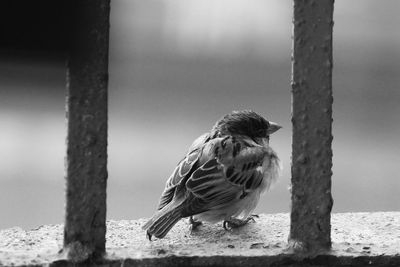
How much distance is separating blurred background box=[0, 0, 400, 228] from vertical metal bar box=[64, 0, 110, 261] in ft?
20.4

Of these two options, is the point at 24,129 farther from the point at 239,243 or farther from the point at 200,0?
the point at 239,243

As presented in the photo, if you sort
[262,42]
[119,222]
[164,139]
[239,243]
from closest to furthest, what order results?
[239,243] < [119,222] < [164,139] < [262,42]

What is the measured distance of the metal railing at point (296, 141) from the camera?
200 cm

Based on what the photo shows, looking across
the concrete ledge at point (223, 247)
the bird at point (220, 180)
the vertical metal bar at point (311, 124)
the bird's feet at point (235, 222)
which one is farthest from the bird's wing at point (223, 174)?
the vertical metal bar at point (311, 124)

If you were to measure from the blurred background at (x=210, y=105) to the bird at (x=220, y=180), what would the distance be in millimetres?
4834

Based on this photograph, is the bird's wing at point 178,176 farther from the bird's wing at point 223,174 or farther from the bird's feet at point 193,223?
the bird's feet at point 193,223

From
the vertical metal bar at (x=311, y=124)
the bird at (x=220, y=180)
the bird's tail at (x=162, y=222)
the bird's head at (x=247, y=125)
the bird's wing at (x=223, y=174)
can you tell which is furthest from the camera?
the bird's head at (x=247, y=125)

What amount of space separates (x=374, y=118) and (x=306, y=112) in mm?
9693

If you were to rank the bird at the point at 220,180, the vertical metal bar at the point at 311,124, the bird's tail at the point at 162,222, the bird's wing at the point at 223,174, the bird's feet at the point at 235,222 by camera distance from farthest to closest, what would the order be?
the bird's wing at the point at 223,174 < the bird at the point at 220,180 < the bird's feet at the point at 235,222 < the bird's tail at the point at 162,222 < the vertical metal bar at the point at 311,124

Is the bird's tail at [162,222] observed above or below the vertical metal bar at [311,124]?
below

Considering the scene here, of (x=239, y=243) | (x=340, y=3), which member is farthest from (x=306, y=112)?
(x=340, y=3)

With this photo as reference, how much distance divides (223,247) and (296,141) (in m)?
0.47

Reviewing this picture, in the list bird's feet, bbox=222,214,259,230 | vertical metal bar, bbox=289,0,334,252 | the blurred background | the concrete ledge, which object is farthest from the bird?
the blurred background

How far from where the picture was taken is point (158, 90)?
12.1 metres
